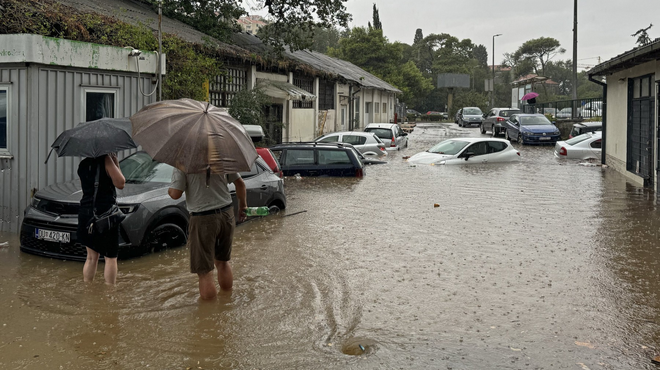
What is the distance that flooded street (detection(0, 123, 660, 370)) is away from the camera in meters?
5.42

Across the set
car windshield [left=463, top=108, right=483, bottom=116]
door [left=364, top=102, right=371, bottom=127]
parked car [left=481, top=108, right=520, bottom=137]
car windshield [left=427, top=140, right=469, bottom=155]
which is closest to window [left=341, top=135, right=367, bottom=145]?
car windshield [left=427, top=140, right=469, bottom=155]

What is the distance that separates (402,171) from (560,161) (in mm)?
7424

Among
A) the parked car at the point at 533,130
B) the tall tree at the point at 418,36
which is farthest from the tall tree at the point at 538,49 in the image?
the parked car at the point at 533,130

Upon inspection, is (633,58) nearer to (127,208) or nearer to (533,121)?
(127,208)

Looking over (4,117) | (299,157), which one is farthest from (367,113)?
(4,117)

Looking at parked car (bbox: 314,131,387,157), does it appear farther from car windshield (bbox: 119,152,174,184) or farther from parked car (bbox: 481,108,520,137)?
parked car (bbox: 481,108,520,137)

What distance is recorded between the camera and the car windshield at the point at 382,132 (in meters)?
28.5

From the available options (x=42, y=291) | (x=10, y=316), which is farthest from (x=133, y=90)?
(x=10, y=316)

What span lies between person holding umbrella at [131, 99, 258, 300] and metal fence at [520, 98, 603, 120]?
30447 millimetres

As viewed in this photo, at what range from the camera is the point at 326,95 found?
1427 inches

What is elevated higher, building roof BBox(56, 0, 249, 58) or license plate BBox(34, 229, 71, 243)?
building roof BBox(56, 0, 249, 58)

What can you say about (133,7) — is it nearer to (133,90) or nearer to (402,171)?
(402,171)

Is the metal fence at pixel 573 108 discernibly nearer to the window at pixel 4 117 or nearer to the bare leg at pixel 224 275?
the window at pixel 4 117

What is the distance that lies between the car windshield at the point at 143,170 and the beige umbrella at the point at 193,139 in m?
2.69
